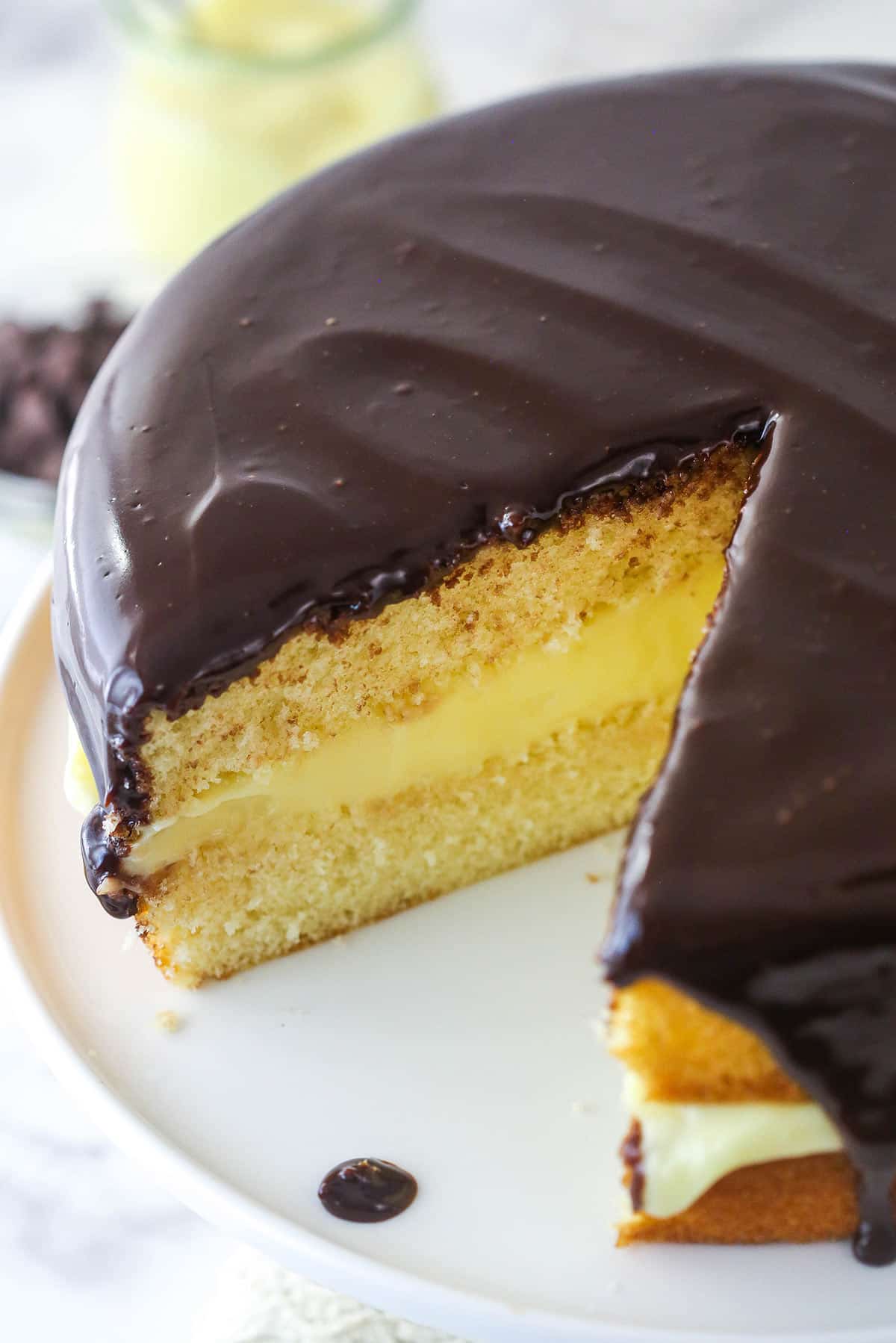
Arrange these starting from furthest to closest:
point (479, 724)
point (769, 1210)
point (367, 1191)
→ point (479, 724) → point (367, 1191) → point (769, 1210)

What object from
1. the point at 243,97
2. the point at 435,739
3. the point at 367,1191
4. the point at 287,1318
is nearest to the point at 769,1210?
the point at 367,1191

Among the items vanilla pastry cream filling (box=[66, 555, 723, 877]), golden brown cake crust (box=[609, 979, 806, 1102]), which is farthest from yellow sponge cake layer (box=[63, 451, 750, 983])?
golden brown cake crust (box=[609, 979, 806, 1102])

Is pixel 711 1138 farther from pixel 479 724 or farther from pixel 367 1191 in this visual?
pixel 479 724

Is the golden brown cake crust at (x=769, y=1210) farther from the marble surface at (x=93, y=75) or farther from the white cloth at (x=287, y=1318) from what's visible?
the marble surface at (x=93, y=75)

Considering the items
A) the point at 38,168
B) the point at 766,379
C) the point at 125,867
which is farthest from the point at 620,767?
the point at 38,168

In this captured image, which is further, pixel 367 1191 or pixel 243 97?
pixel 243 97

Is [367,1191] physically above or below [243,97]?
below

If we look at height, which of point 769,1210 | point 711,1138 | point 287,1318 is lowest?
point 287,1318
